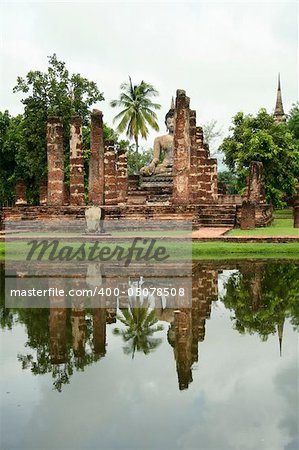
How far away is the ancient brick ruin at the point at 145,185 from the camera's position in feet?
69.6

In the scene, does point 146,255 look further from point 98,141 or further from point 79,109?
point 79,109

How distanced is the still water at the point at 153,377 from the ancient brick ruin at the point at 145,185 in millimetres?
11621

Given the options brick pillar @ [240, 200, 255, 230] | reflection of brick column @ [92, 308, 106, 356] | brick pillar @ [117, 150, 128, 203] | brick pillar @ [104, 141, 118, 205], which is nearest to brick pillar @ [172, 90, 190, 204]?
brick pillar @ [240, 200, 255, 230]

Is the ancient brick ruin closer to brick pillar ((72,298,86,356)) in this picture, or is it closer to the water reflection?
the water reflection

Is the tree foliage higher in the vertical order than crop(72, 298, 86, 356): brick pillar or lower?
higher

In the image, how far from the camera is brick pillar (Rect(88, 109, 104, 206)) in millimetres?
23844

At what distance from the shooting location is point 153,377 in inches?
243

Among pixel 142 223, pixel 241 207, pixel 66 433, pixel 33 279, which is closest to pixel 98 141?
pixel 142 223

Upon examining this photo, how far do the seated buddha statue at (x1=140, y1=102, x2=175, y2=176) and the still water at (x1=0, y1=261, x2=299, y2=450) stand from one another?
17985 mm

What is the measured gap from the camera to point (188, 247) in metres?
15.8

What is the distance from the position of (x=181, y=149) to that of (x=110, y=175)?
20.6 ft

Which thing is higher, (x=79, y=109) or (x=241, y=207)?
(x=79, y=109)

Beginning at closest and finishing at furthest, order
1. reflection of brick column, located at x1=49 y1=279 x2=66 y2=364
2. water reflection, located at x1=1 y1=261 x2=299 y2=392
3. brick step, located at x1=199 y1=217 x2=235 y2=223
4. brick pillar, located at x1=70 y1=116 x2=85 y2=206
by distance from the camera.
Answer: water reflection, located at x1=1 y1=261 x2=299 y2=392
reflection of brick column, located at x1=49 y1=279 x2=66 y2=364
brick step, located at x1=199 y1=217 x2=235 y2=223
brick pillar, located at x1=70 y1=116 x2=85 y2=206

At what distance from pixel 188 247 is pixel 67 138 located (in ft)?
62.8
